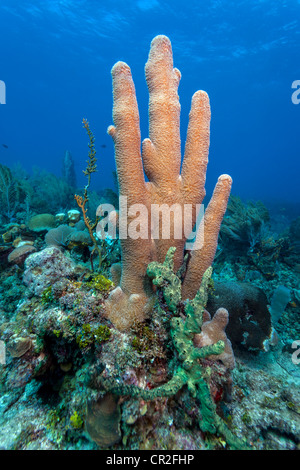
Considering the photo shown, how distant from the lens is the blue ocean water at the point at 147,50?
27.2m

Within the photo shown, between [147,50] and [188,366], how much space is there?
52.7 metres

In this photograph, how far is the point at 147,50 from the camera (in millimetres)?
40250

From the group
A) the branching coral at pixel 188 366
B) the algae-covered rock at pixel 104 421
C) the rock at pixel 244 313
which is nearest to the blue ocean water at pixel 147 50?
the rock at pixel 244 313

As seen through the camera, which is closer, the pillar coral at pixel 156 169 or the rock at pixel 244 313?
the pillar coral at pixel 156 169

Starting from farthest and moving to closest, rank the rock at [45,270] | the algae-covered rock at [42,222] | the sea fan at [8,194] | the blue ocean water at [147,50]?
the blue ocean water at [147,50], the sea fan at [8,194], the algae-covered rock at [42,222], the rock at [45,270]

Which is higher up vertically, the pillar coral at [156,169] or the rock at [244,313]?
the pillar coral at [156,169]

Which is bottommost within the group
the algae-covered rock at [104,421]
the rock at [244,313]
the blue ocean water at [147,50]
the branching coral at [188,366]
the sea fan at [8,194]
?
the rock at [244,313]

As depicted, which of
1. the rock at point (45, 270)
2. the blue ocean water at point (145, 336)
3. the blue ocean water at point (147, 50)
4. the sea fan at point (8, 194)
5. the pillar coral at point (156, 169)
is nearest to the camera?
the blue ocean water at point (145, 336)

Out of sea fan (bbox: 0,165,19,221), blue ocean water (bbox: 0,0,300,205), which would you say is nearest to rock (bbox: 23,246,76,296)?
sea fan (bbox: 0,165,19,221)

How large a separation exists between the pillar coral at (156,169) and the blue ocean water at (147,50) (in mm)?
8370

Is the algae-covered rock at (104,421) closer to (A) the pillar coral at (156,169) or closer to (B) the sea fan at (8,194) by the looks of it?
(A) the pillar coral at (156,169)

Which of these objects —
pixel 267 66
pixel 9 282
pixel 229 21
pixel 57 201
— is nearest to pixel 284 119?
pixel 267 66

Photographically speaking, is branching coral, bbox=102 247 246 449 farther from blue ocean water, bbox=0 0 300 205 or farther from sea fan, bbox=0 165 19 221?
blue ocean water, bbox=0 0 300 205

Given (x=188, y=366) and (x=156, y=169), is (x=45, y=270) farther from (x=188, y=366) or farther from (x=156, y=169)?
(x=188, y=366)
